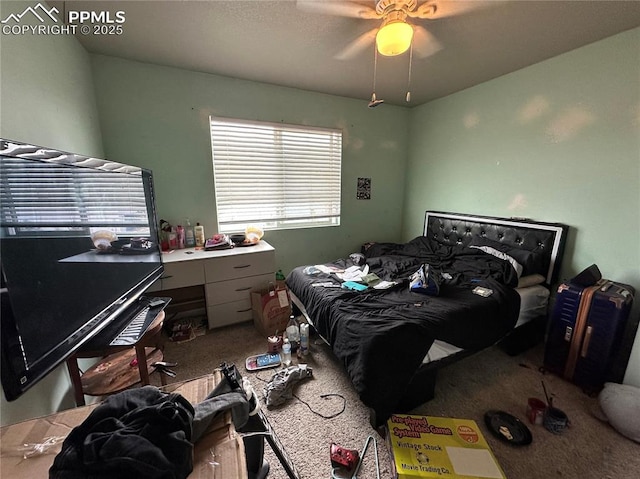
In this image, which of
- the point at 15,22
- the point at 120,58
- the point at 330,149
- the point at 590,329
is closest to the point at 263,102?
the point at 330,149

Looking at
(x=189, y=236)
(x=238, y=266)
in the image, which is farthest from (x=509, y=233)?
(x=189, y=236)

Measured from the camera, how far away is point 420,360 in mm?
1498

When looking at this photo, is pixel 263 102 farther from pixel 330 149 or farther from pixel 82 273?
pixel 82 273

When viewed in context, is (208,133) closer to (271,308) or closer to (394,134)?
(271,308)

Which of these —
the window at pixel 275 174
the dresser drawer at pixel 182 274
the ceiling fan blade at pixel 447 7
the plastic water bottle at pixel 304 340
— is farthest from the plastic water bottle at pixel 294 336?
the ceiling fan blade at pixel 447 7

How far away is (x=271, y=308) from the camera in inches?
93.6

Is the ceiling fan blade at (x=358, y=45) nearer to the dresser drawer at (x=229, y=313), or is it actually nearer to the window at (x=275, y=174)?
the window at (x=275, y=174)

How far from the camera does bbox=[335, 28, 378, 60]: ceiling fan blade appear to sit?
6.09 ft

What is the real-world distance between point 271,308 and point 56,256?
5.35 feet

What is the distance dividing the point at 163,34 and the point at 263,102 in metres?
1.05

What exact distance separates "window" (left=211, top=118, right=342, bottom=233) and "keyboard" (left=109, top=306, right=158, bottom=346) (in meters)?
1.48

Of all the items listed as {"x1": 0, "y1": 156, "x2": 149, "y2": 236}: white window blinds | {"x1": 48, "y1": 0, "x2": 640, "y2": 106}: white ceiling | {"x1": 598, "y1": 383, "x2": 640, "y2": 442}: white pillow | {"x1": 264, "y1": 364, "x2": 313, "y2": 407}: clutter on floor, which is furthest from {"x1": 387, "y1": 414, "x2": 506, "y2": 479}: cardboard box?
{"x1": 48, "y1": 0, "x2": 640, "y2": 106}: white ceiling

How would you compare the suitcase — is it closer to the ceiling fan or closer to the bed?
the bed

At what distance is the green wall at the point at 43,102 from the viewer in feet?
3.60
